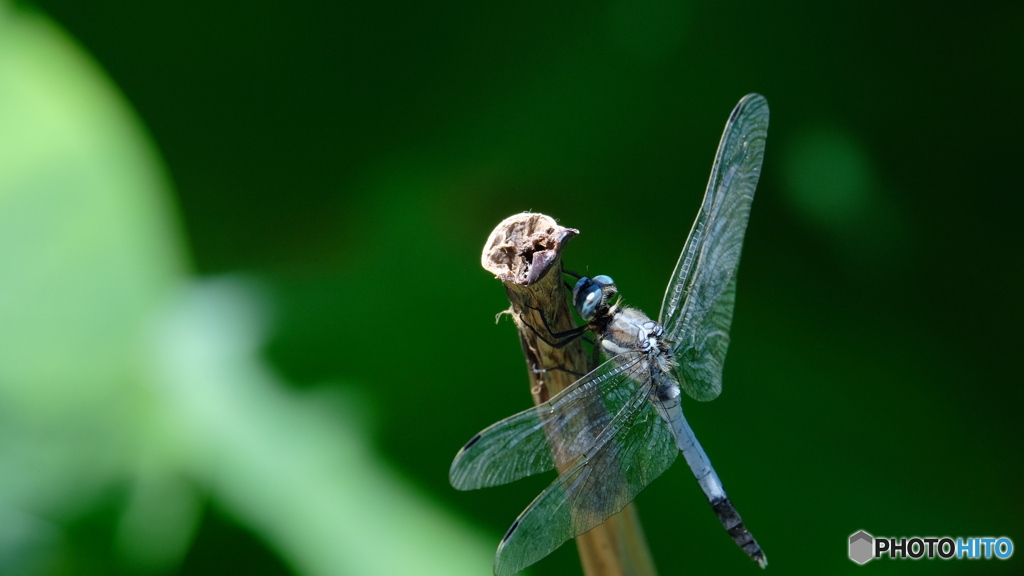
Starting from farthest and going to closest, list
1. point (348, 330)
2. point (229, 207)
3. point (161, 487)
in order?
point (229, 207)
point (348, 330)
point (161, 487)

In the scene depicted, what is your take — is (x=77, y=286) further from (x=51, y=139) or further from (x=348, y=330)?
(x=348, y=330)

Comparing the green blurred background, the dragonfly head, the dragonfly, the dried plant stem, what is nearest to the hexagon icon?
the green blurred background

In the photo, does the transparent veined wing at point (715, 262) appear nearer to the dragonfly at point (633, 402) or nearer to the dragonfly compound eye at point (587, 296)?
the dragonfly at point (633, 402)

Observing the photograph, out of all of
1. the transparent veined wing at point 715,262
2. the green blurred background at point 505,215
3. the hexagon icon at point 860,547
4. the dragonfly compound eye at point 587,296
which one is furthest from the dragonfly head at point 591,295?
the hexagon icon at point 860,547

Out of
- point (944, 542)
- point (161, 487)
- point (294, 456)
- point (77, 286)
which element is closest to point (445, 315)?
point (294, 456)

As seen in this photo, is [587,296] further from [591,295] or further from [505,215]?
[505,215]

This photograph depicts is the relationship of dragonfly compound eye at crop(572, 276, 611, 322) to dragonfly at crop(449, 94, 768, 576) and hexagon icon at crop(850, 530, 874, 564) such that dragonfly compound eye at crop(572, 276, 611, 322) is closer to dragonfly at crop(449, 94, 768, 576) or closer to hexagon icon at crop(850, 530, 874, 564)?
dragonfly at crop(449, 94, 768, 576)

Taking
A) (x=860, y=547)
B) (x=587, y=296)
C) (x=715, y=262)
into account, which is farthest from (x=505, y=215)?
(x=860, y=547)

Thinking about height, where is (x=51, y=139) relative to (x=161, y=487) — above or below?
above
